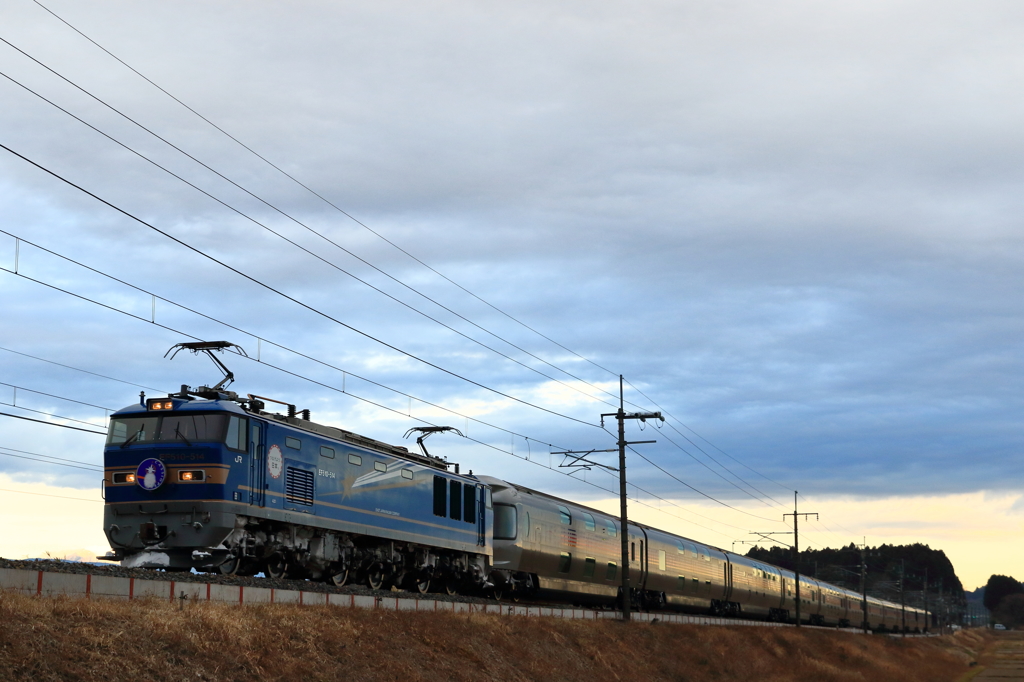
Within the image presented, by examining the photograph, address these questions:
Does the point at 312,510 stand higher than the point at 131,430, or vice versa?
the point at 131,430

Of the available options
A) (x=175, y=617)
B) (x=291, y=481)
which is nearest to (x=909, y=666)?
(x=291, y=481)

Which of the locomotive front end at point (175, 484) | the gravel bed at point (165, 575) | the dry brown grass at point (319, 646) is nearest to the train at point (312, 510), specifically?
the locomotive front end at point (175, 484)

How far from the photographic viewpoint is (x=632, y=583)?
183ft

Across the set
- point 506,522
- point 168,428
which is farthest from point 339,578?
point 506,522

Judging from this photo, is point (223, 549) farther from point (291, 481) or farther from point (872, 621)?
point (872, 621)

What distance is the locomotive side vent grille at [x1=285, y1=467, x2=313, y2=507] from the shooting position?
28.2m

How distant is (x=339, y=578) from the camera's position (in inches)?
1244

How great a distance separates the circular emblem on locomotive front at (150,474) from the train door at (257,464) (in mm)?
2148

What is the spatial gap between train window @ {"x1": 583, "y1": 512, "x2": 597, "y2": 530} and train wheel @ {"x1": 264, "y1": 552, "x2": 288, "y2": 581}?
23403 millimetres

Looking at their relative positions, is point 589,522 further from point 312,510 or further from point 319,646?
point 319,646

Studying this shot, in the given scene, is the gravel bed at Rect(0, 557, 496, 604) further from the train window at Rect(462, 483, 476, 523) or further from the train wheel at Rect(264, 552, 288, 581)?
the train window at Rect(462, 483, 476, 523)

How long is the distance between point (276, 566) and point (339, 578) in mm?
3073

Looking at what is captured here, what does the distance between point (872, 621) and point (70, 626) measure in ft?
400

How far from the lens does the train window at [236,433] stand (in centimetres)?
2608
